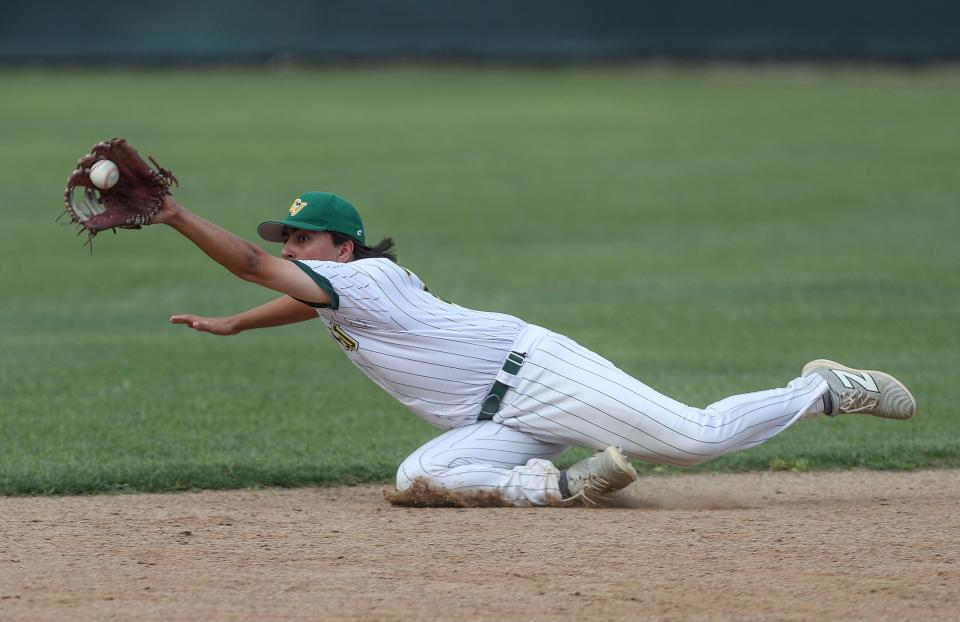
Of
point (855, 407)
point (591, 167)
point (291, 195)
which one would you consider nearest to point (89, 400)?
point (855, 407)

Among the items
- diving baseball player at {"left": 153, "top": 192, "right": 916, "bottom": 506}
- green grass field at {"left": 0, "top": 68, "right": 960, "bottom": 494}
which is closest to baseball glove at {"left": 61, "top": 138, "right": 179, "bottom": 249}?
diving baseball player at {"left": 153, "top": 192, "right": 916, "bottom": 506}

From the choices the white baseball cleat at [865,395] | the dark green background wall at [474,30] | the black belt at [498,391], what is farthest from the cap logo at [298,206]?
the dark green background wall at [474,30]

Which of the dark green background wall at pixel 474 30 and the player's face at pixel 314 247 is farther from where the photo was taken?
the dark green background wall at pixel 474 30

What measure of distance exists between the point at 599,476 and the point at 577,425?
9.2 inches

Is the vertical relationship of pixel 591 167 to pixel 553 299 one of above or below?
above

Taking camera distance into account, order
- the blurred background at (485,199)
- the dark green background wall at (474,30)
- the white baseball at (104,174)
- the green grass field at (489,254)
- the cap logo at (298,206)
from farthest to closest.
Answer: the dark green background wall at (474,30) → the blurred background at (485,199) → the green grass field at (489,254) → the cap logo at (298,206) → the white baseball at (104,174)

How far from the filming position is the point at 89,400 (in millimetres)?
7066

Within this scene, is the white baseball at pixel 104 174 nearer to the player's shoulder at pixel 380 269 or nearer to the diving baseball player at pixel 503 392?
the diving baseball player at pixel 503 392

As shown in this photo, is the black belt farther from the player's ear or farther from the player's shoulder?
the player's ear

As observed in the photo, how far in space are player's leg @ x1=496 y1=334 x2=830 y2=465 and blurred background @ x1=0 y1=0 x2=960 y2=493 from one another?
92 cm

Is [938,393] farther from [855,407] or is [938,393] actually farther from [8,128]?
[8,128]

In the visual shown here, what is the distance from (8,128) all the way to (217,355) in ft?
42.9

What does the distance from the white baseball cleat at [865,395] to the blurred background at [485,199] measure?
790 mm

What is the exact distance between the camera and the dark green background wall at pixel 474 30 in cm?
2662
